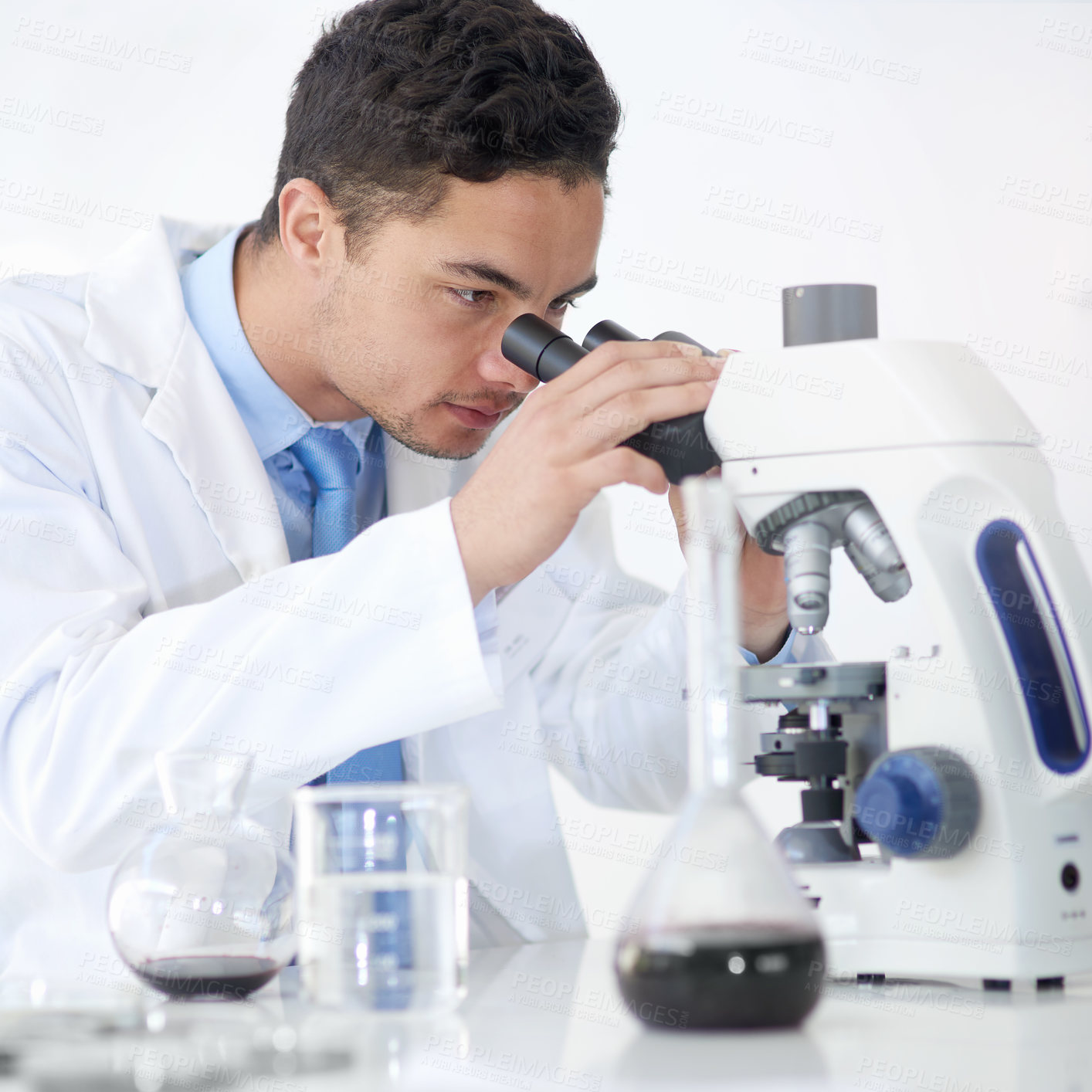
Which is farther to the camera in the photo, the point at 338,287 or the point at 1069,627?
the point at 338,287

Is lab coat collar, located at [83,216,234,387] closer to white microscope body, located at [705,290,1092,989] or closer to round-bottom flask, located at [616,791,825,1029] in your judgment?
white microscope body, located at [705,290,1092,989]

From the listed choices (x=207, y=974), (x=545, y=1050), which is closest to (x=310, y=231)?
(x=207, y=974)

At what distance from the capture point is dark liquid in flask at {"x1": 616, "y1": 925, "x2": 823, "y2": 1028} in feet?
1.84

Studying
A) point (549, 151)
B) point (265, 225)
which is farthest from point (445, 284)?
point (265, 225)

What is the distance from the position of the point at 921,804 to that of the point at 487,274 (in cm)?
84

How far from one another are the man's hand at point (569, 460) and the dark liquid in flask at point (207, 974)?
34cm

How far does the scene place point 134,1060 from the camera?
0.53m

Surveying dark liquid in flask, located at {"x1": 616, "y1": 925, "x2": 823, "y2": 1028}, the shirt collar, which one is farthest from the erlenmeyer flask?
the shirt collar

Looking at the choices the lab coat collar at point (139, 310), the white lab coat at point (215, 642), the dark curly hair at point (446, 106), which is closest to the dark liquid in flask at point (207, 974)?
the white lab coat at point (215, 642)

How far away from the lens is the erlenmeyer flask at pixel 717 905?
564mm

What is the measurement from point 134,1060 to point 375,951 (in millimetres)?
138

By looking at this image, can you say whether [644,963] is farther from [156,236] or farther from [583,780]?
[156,236]

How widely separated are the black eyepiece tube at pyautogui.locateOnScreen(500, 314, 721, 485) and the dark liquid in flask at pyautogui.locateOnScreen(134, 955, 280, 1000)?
478 millimetres

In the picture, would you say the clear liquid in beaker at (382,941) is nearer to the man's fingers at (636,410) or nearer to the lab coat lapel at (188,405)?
the man's fingers at (636,410)
